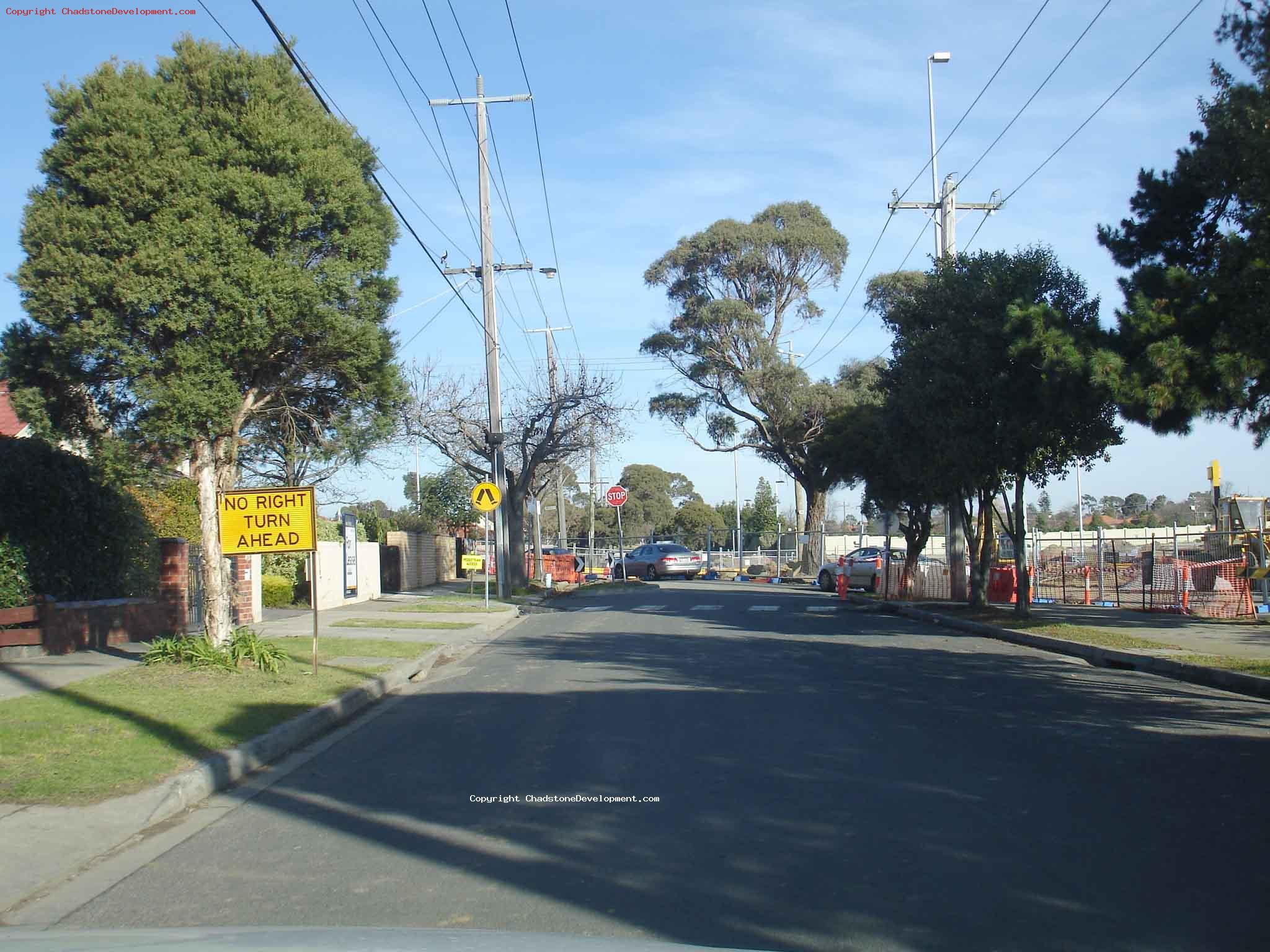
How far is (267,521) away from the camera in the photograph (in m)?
12.5

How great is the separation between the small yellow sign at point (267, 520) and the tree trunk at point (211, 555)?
188 millimetres

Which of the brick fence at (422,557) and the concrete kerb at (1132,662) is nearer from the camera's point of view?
the concrete kerb at (1132,662)

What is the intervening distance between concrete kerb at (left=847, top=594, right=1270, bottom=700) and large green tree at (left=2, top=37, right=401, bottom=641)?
10598mm

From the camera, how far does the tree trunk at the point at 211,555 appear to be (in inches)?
496

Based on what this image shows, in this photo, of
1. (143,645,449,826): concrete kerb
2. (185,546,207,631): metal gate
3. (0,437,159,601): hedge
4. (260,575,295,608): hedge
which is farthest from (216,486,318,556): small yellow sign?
(260,575,295,608): hedge

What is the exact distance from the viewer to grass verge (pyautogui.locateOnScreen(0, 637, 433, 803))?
753cm

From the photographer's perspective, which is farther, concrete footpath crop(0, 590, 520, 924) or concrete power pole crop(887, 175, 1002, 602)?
concrete power pole crop(887, 175, 1002, 602)

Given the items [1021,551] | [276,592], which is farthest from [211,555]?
[1021,551]

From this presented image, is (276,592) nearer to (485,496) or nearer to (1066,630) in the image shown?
(485,496)

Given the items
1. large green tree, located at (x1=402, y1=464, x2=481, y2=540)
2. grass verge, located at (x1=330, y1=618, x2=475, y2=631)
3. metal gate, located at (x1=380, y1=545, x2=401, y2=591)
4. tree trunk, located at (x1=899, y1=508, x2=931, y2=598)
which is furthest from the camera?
large green tree, located at (x1=402, y1=464, x2=481, y2=540)

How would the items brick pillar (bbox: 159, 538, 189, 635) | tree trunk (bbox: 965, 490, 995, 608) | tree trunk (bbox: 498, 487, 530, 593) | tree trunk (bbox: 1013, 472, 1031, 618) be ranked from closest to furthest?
brick pillar (bbox: 159, 538, 189, 635), tree trunk (bbox: 1013, 472, 1031, 618), tree trunk (bbox: 965, 490, 995, 608), tree trunk (bbox: 498, 487, 530, 593)

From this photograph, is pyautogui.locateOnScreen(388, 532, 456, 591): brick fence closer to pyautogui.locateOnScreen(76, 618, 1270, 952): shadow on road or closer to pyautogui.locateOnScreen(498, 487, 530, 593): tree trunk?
pyautogui.locateOnScreen(498, 487, 530, 593): tree trunk

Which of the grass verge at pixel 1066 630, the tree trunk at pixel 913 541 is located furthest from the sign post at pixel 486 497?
the tree trunk at pixel 913 541

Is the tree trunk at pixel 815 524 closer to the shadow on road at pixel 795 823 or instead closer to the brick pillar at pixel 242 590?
the brick pillar at pixel 242 590
